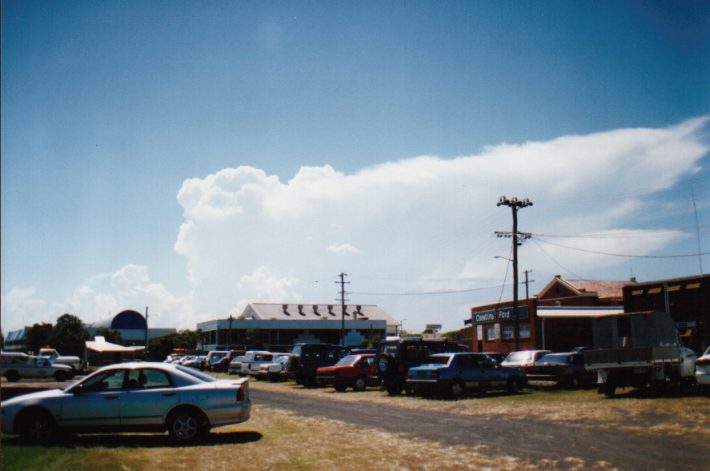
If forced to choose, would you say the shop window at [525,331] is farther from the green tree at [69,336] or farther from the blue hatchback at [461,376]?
the green tree at [69,336]

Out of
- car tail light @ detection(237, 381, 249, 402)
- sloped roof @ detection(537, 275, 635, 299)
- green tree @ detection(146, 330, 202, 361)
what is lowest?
green tree @ detection(146, 330, 202, 361)

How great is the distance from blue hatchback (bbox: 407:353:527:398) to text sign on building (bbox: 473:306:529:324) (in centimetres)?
2033

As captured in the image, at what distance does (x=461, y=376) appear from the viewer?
2138 centimetres

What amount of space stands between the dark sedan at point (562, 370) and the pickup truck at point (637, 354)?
269 centimetres

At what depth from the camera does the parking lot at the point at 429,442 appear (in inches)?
361

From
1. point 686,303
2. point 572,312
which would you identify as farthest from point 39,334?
point 686,303

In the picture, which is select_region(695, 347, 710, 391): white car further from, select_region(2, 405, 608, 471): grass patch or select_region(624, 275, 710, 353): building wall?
select_region(624, 275, 710, 353): building wall

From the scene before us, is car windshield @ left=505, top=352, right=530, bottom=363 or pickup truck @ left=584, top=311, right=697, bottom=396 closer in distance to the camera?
pickup truck @ left=584, top=311, right=697, bottom=396

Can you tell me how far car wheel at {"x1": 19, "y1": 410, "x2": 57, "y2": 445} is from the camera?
1102 centimetres

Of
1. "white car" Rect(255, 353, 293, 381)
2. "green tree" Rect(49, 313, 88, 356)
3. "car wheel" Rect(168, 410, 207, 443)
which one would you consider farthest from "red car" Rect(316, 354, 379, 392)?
"green tree" Rect(49, 313, 88, 356)

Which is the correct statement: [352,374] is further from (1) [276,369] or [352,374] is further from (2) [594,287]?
(2) [594,287]

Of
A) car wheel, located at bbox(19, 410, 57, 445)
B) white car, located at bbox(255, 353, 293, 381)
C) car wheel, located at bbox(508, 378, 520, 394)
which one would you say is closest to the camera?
car wheel, located at bbox(19, 410, 57, 445)

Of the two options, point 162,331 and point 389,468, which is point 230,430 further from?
point 162,331

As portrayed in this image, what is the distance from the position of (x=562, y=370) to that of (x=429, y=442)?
48.9 ft
